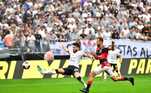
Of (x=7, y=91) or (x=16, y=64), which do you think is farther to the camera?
(x=16, y=64)

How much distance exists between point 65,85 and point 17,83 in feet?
7.72

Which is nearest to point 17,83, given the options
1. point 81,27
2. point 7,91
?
point 7,91

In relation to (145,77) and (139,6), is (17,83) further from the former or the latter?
(139,6)

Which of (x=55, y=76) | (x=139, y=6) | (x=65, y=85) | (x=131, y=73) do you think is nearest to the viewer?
(x=65, y=85)

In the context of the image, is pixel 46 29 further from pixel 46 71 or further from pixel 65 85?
pixel 65 85

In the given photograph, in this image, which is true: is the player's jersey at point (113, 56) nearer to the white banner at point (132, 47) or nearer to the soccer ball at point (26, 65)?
the white banner at point (132, 47)

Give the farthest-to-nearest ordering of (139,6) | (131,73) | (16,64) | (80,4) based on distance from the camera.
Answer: (139,6)
(80,4)
(131,73)
(16,64)

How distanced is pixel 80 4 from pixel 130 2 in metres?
4.50

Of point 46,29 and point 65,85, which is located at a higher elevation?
point 46,29

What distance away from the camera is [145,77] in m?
30.0

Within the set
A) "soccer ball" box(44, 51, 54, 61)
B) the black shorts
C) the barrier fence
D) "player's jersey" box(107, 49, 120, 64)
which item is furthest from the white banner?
the black shorts

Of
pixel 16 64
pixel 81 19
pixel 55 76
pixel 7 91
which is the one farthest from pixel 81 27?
pixel 7 91

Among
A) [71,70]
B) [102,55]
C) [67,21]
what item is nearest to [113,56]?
[71,70]

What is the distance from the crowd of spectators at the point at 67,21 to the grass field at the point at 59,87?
6.79 ft
